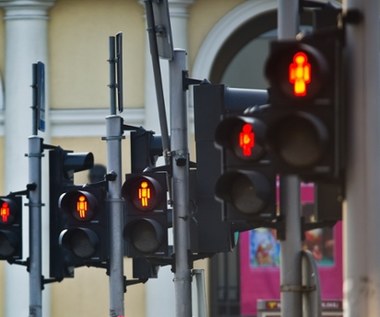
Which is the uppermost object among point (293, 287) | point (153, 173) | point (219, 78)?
point (219, 78)

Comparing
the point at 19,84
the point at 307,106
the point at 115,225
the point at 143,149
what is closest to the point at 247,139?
the point at 307,106

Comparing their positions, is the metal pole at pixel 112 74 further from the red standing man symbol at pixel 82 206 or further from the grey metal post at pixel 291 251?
the grey metal post at pixel 291 251

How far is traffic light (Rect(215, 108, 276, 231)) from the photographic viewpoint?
342 inches

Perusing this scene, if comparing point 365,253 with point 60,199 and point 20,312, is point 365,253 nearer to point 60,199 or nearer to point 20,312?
point 60,199

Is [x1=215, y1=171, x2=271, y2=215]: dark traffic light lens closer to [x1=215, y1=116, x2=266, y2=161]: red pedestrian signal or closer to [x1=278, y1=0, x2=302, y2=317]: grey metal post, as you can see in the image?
[x1=215, y1=116, x2=266, y2=161]: red pedestrian signal

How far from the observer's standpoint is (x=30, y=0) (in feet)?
80.9

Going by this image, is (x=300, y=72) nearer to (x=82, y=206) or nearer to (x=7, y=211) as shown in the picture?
(x=82, y=206)

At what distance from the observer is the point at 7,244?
54.8 feet

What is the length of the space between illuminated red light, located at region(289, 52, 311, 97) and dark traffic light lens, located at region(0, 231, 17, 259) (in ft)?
30.3

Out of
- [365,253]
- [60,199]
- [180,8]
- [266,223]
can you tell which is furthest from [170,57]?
[180,8]

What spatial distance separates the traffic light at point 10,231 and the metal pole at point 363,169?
8.70 m

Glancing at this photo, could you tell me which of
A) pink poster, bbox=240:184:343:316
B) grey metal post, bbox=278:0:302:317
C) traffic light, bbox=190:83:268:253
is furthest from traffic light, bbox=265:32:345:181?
pink poster, bbox=240:184:343:316

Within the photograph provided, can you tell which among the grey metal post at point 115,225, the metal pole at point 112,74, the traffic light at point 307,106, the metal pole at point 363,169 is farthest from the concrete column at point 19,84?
the traffic light at point 307,106

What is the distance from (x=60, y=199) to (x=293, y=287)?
21.7ft
